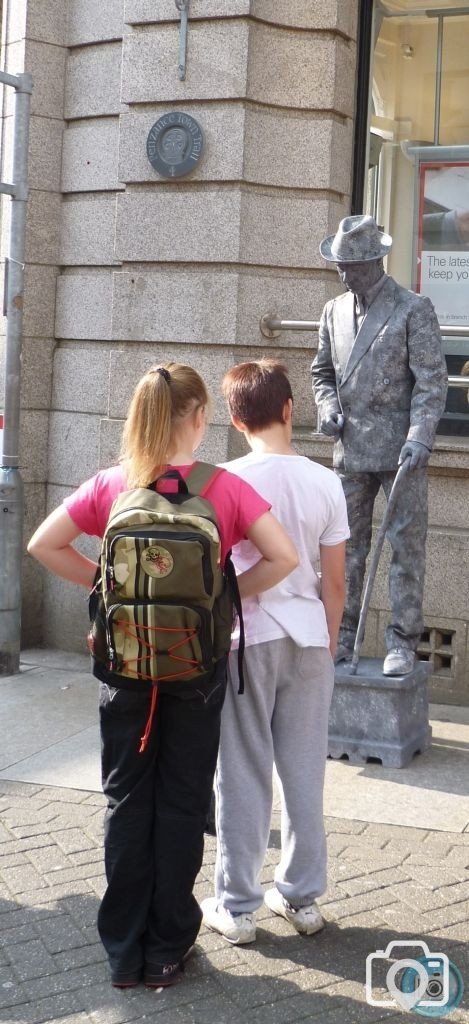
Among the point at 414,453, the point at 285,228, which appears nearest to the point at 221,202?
the point at 285,228

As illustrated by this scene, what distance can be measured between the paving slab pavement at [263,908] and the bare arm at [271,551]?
1175 millimetres

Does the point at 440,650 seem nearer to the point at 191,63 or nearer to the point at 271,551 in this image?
the point at 191,63

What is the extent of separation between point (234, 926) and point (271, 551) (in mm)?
1221

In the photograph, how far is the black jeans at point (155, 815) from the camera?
3527 mm

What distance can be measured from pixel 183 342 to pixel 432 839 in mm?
3695

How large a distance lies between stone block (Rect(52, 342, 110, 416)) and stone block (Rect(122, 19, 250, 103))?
160 centimetres

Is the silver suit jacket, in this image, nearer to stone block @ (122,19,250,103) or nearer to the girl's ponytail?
stone block @ (122,19,250,103)

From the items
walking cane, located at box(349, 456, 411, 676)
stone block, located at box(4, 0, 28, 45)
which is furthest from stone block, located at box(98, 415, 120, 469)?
stone block, located at box(4, 0, 28, 45)

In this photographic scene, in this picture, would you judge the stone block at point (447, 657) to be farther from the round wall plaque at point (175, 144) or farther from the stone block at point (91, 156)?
the stone block at point (91, 156)

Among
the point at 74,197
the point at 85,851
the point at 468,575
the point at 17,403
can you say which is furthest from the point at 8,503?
the point at 85,851

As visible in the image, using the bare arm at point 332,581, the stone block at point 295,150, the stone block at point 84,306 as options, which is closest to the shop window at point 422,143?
the stone block at point 295,150

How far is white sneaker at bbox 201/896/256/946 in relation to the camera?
3.90 metres

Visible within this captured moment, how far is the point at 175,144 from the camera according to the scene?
752cm

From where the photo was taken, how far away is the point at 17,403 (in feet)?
25.2
